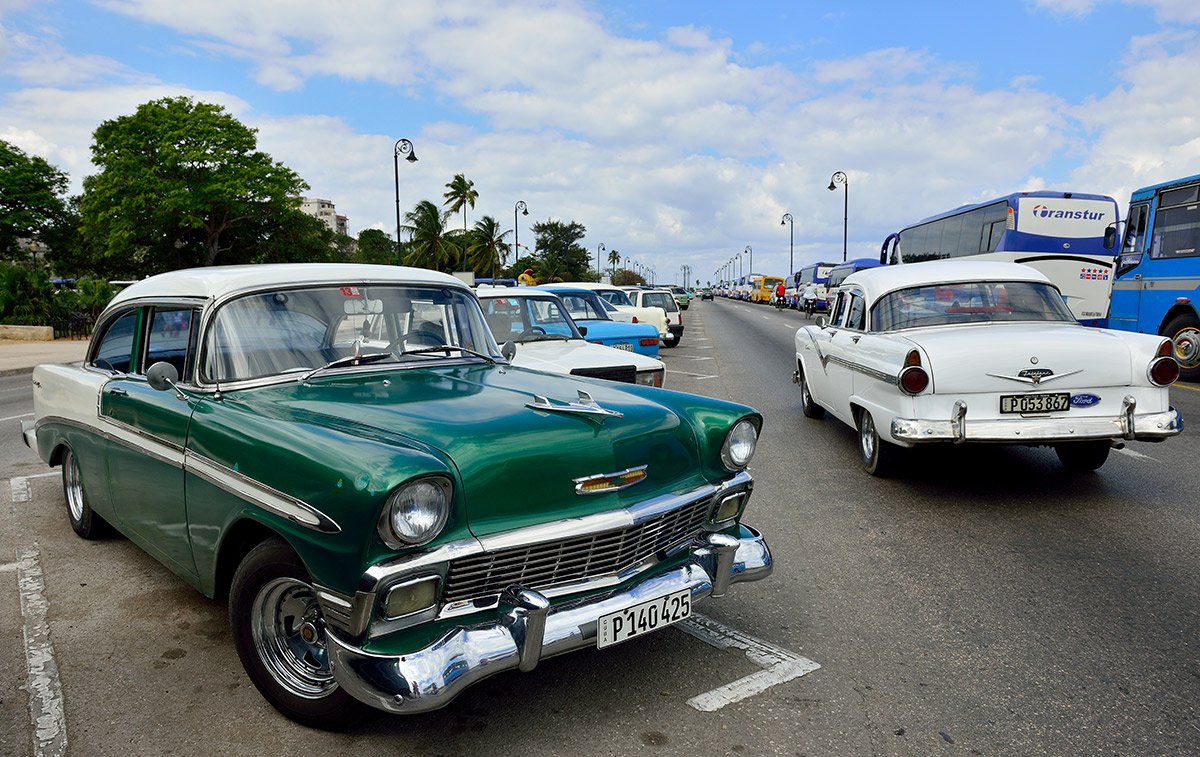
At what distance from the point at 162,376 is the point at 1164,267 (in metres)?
15.3

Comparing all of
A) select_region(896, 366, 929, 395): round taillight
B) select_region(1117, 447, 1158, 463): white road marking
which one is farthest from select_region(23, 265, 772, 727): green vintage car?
select_region(1117, 447, 1158, 463): white road marking

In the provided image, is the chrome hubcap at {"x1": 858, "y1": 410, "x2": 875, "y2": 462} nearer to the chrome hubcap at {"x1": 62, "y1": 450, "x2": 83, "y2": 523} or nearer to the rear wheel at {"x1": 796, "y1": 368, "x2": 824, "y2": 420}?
the rear wheel at {"x1": 796, "y1": 368, "x2": 824, "y2": 420}

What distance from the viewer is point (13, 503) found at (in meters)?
6.40

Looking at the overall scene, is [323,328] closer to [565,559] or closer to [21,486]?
[565,559]

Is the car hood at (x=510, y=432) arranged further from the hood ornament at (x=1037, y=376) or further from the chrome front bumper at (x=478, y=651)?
the hood ornament at (x=1037, y=376)

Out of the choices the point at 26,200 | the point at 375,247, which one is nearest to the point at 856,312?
the point at 26,200

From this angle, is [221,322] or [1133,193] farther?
[1133,193]

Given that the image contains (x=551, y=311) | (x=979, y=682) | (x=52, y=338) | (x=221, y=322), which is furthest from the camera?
(x=52, y=338)

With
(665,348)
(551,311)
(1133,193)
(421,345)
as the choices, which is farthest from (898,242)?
(421,345)

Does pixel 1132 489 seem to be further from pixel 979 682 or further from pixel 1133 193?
pixel 1133 193

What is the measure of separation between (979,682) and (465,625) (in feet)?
6.84

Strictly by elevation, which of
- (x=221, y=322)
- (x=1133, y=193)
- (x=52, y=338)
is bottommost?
(x=52, y=338)

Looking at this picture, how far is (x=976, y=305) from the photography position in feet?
23.0

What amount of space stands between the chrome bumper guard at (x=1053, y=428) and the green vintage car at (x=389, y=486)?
2.60m
